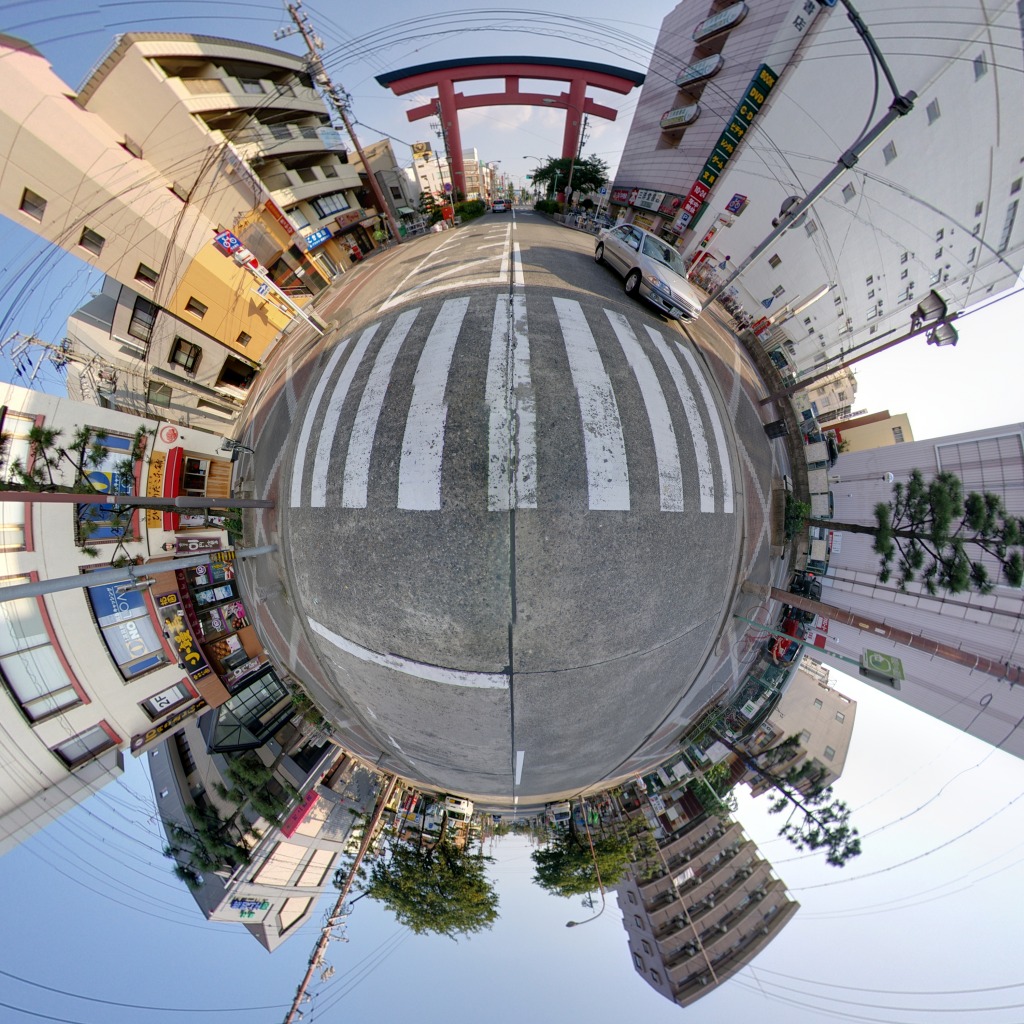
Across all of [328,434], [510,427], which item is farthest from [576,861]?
[328,434]

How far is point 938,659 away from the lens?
19.9 ft

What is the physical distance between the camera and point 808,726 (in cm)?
906

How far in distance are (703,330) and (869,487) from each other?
213 inches

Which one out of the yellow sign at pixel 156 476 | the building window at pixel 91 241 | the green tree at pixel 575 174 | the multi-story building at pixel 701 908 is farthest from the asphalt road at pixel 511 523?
the multi-story building at pixel 701 908

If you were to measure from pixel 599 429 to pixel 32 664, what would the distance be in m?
10.5

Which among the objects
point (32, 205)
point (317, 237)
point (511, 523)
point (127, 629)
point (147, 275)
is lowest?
point (127, 629)

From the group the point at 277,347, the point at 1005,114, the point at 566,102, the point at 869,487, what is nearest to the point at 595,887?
the point at 869,487

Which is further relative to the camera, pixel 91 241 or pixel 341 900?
pixel 341 900

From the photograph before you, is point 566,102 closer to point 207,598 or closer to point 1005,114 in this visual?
point 1005,114

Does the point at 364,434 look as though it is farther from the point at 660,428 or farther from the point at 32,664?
the point at 32,664

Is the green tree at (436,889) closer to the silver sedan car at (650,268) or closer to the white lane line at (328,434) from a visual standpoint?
the white lane line at (328,434)

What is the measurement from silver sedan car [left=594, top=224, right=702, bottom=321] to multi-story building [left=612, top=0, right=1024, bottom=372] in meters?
3.74

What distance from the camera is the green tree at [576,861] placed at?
26.9 ft

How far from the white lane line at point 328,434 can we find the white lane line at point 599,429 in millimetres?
2907
